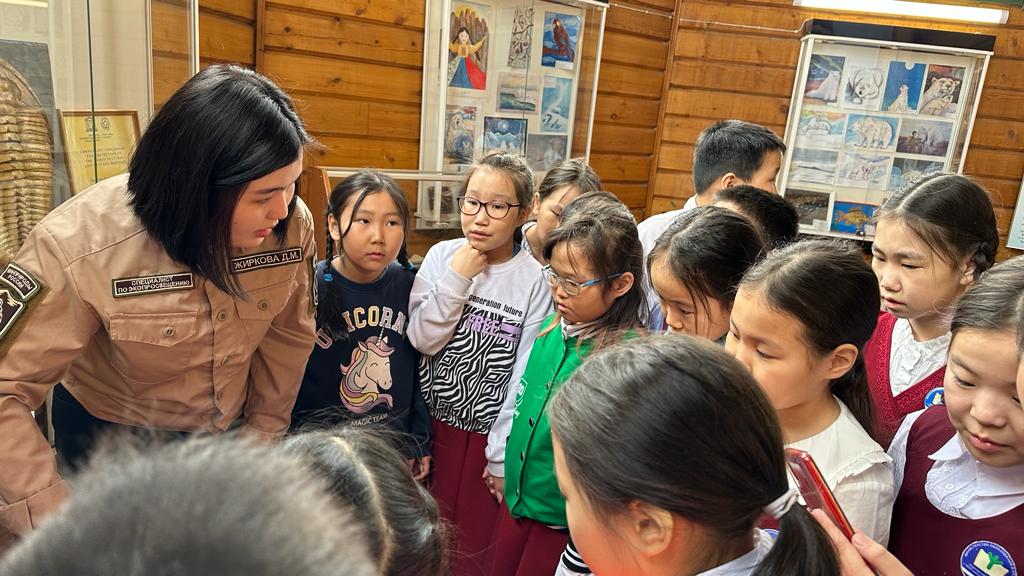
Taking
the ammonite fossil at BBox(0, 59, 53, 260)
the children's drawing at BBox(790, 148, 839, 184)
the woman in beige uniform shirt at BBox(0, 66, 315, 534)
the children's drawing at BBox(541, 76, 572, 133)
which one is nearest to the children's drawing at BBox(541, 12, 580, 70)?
the children's drawing at BBox(541, 76, 572, 133)

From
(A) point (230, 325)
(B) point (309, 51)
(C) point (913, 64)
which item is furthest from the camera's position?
(C) point (913, 64)

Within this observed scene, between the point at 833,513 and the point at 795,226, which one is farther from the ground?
the point at 795,226

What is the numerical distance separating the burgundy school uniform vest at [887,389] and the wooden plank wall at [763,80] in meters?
4.51

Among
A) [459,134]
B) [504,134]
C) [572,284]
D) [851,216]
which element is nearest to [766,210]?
[572,284]

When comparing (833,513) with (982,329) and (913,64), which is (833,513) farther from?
(913,64)

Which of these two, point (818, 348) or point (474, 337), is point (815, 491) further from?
point (474, 337)

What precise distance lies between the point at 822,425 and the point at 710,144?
2.03m

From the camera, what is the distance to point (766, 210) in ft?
7.69

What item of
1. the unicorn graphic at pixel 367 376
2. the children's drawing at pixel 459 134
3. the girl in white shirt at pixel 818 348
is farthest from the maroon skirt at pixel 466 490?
the children's drawing at pixel 459 134

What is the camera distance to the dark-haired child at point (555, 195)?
296cm

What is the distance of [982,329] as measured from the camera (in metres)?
1.31

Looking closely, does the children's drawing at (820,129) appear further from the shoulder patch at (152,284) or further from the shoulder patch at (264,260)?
the shoulder patch at (152,284)

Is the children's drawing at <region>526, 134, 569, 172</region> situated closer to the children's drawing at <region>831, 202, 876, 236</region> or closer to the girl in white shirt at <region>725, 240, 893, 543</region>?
the children's drawing at <region>831, 202, 876, 236</region>

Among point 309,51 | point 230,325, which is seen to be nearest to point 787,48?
point 309,51
